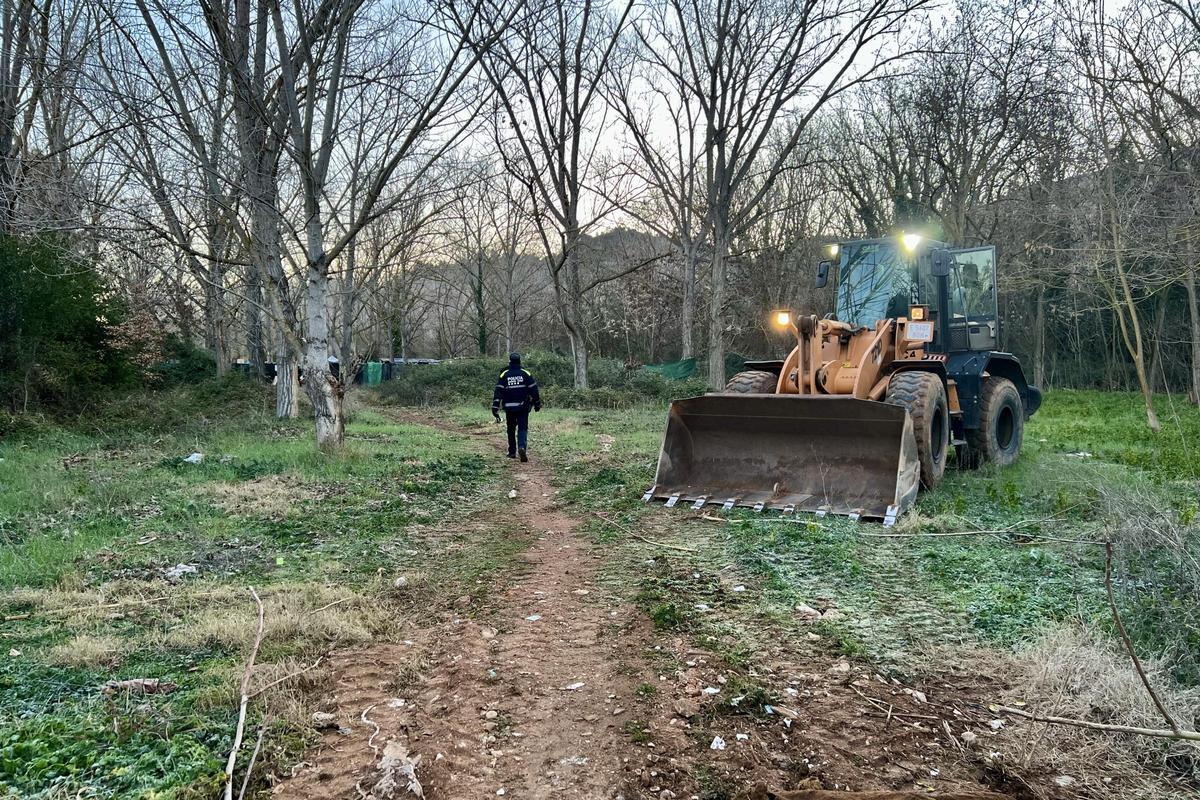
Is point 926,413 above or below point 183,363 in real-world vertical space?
below

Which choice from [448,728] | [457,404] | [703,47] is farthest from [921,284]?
[457,404]

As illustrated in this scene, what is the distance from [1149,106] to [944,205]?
10.5 metres

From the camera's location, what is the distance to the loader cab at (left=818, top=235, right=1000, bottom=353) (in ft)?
32.5

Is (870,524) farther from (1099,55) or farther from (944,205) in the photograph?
(944,205)

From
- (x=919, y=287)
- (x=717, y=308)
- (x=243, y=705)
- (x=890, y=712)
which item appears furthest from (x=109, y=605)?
(x=717, y=308)

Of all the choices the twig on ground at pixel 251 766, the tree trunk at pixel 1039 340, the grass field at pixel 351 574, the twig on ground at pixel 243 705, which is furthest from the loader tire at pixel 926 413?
the tree trunk at pixel 1039 340

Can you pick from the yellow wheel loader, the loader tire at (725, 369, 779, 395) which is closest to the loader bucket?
the yellow wheel loader

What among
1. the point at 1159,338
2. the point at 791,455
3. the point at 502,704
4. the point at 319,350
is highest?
the point at 1159,338

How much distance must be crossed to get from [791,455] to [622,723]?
5.17 metres

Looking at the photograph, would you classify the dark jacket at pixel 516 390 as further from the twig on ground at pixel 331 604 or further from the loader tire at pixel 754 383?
the twig on ground at pixel 331 604

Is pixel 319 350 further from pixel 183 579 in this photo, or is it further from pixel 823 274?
pixel 823 274

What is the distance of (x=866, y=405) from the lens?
301 inches

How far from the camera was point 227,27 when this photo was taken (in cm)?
1087

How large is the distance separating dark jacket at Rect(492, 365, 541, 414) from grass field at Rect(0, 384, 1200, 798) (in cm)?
122
